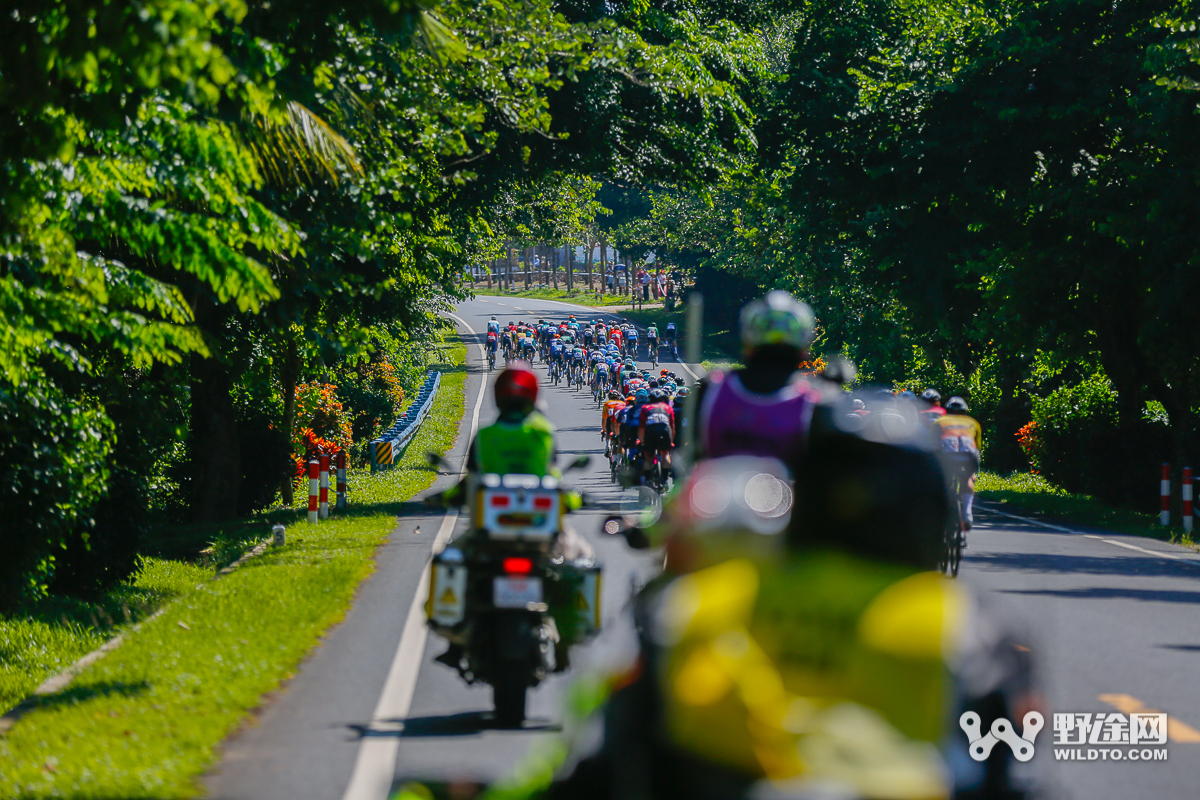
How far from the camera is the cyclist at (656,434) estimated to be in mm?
20875

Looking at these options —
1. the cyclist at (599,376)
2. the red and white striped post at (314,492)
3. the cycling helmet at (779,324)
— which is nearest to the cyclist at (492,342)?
the cyclist at (599,376)

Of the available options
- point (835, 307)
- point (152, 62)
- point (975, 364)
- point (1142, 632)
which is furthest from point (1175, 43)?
point (835, 307)

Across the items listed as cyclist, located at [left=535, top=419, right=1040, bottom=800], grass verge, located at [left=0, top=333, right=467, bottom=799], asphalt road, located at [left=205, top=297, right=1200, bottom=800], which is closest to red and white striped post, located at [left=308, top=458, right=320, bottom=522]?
asphalt road, located at [left=205, top=297, right=1200, bottom=800]

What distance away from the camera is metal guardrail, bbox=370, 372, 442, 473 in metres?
33.7

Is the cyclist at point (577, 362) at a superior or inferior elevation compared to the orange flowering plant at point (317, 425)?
superior

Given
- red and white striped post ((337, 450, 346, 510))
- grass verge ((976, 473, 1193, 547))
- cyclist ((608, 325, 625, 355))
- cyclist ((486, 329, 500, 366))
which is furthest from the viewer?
cyclist ((486, 329, 500, 366))

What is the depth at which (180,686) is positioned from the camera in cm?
873

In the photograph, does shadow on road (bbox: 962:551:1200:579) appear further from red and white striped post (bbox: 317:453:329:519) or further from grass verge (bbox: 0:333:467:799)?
red and white striped post (bbox: 317:453:329:519)

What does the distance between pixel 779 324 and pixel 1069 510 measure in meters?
19.8

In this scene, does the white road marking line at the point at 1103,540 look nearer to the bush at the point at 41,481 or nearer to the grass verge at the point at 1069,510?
the grass verge at the point at 1069,510

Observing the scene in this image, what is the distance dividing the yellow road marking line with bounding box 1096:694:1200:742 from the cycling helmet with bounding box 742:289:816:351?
122 inches

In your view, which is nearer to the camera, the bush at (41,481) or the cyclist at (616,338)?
the bush at (41,481)

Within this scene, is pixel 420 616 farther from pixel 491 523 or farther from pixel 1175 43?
pixel 1175 43

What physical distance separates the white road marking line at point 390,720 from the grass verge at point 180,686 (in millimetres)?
696
